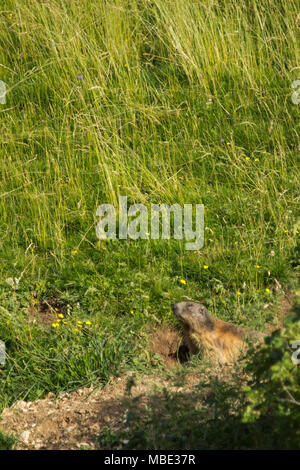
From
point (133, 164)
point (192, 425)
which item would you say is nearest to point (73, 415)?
point (192, 425)

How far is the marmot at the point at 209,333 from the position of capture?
4637 mm

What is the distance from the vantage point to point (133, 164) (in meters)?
5.94

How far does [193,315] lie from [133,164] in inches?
71.4

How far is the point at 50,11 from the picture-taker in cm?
681

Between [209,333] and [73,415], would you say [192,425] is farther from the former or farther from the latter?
[209,333]

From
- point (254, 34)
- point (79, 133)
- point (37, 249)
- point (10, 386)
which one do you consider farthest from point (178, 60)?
point (10, 386)

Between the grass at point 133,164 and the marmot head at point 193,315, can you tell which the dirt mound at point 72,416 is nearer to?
the grass at point 133,164

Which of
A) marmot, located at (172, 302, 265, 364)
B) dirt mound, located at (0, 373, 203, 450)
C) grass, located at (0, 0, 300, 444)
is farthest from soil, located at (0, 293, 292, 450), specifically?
marmot, located at (172, 302, 265, 364)

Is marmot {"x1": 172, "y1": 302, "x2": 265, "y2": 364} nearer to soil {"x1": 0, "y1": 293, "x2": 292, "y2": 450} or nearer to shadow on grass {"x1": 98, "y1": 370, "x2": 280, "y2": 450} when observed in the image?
soil {"x1": 0, "y1": 293, "x2": 292, "y2": 450}

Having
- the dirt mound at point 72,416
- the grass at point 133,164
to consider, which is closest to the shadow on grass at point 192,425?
the dirt mound at point 72,416

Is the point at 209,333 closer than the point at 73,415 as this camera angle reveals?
No

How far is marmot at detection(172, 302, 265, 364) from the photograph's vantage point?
464 cm

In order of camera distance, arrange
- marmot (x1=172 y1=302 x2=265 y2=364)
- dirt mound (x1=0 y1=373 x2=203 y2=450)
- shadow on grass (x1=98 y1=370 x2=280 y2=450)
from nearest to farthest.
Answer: shadow on grass (x1=98 y1=370 x2=280 y2=450) → dirt mound (x1=0 y1=373 x2=203 y2=450) → marmot (x1=172 y1=302 x2=265 y2=364)

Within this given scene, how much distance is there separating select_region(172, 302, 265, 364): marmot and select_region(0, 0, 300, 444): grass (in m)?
0.25
